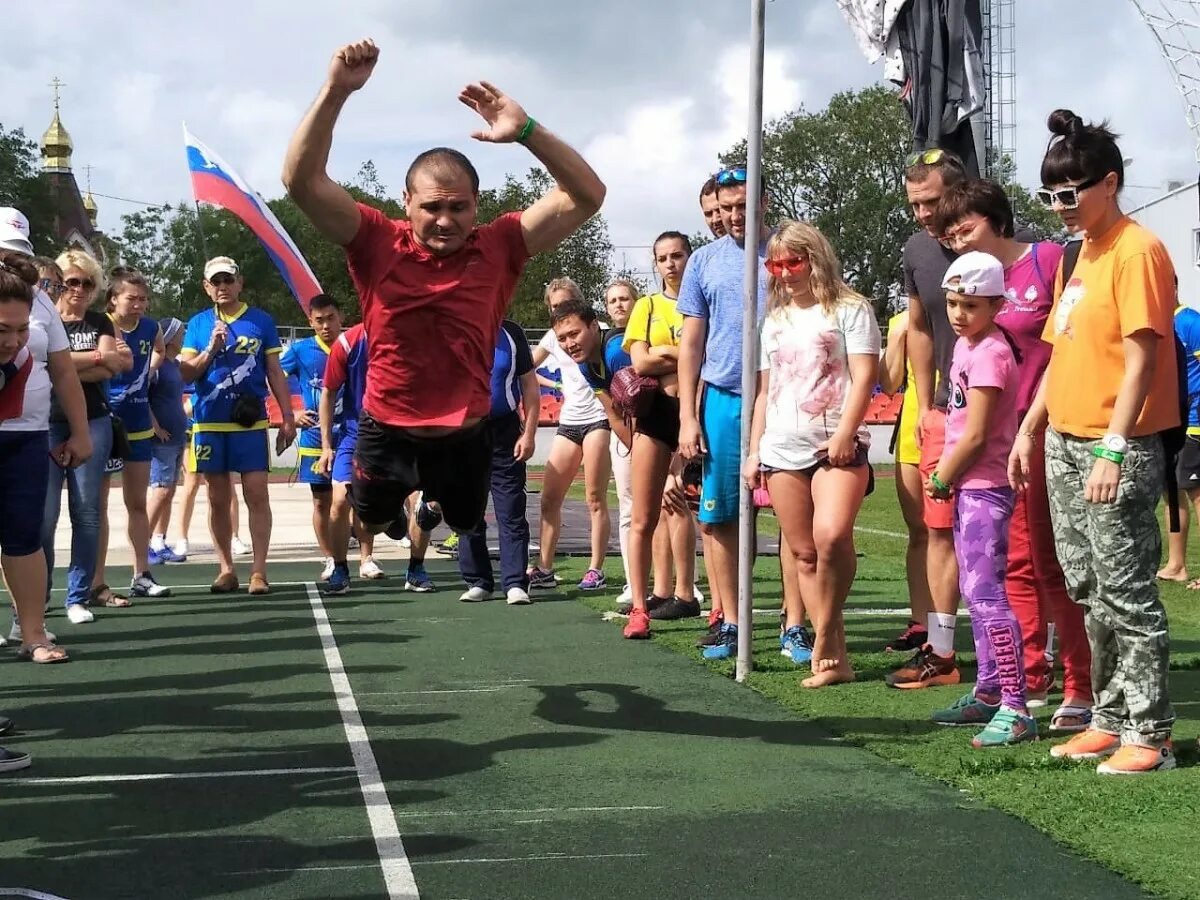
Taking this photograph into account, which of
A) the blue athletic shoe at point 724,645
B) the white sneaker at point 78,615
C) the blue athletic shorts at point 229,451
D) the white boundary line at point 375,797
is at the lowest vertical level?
the white boundary line at point 375,797

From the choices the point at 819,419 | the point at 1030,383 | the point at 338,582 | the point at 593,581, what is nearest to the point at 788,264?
the point at 819,419

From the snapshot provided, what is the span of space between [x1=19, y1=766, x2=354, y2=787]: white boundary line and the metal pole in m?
2.33

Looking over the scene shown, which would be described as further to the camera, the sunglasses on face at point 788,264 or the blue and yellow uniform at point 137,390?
the blue and yellow uniform at point 137,390

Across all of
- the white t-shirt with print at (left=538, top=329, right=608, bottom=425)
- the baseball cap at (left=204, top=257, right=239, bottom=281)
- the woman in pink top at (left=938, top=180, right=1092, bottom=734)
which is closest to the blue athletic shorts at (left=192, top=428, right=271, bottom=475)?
the baseball cap at (left=204, top=257, right=239, bottom=281)

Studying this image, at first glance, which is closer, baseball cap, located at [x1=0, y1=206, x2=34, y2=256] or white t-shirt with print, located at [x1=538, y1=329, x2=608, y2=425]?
baseball cap, located at [x1=0, y1=206, x2=34, y2=256]

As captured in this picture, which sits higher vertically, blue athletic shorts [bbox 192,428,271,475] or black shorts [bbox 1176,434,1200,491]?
blue athletic shorts [bbox 192,428,271,475]

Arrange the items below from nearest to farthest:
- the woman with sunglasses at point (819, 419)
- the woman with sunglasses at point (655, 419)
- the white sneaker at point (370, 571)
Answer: the woman with sunglasses at point (819, 419), the woman with sunglasses at point (655, 419), the white sneaker at point (370, 571)

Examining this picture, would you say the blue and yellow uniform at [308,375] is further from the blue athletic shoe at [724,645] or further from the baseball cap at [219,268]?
the blue athletic shoe at [724,645]

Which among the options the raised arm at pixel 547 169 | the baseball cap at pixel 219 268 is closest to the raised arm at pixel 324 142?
the raised arm at pixel 547 169

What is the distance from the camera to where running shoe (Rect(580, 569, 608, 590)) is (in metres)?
11.1

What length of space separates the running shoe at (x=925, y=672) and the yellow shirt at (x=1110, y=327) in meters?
1.83

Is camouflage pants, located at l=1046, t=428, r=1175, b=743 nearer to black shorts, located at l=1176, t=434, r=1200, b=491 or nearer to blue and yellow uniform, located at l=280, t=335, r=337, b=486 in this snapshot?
black shorts, located at l=1176, t=434, r=1200, b=491

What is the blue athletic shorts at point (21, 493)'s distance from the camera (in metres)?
6.80

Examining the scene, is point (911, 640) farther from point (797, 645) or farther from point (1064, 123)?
point (1064, 123)
